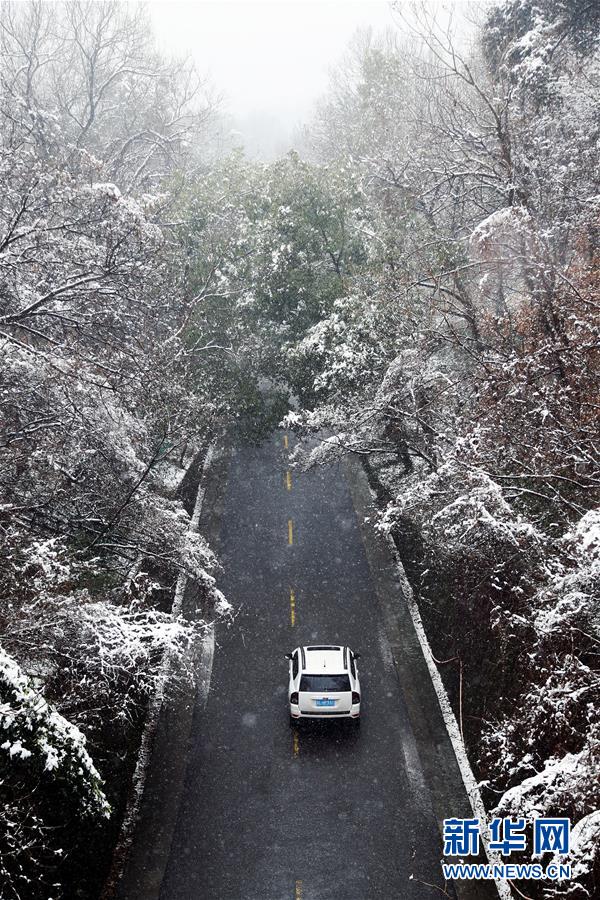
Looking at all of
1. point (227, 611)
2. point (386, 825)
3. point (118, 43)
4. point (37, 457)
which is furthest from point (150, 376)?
point (118, 43)

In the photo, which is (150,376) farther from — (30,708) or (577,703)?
(577,703)

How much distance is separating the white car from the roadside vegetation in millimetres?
2288

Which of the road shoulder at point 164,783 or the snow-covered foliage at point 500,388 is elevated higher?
the snow-covered foliage at point 500,388

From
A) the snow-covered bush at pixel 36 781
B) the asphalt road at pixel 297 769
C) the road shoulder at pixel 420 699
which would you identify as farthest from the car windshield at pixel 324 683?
the snow-covered bush at pixel 36 781

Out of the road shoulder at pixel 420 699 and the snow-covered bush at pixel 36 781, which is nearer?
the snow-covered bush at pixel 36 781

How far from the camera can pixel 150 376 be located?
42.0 feet

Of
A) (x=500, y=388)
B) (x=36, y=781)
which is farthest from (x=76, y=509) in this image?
(x=500, y=388)

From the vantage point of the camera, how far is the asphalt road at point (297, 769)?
1041 cm

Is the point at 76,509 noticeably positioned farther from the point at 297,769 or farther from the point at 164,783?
the point at 297,769

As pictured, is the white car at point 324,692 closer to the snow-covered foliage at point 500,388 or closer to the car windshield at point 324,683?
the car windshield at point 324,683

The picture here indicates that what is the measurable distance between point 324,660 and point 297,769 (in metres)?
2.23

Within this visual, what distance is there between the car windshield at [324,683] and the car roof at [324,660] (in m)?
0.10

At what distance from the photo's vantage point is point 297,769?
1246cm

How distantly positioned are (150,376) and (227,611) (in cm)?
471
